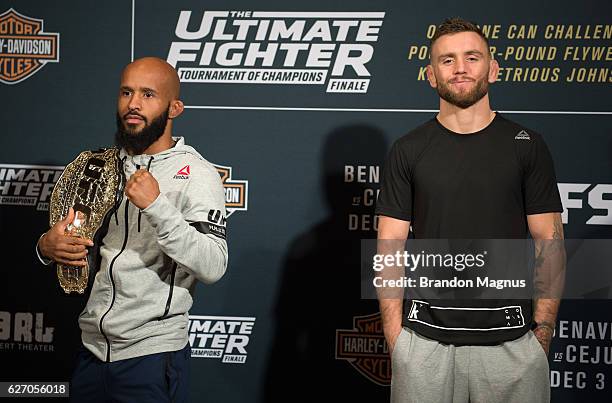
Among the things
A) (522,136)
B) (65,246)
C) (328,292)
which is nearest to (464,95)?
(522,136)

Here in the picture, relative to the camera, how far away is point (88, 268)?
6.40ft

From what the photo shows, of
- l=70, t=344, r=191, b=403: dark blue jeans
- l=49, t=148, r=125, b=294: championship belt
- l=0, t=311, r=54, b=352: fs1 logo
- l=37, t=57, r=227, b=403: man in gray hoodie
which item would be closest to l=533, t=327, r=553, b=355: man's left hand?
l=37, t=57, r=227, b=403: man in gray hoodie

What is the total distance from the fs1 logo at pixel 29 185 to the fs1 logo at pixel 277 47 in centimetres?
73

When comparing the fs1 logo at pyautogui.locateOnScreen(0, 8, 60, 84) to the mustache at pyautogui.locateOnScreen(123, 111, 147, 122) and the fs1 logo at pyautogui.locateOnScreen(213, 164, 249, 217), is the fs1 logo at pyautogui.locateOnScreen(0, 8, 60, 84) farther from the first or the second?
the mustache at pyautogui.locateOnScreen(123, 111, 147, 122)

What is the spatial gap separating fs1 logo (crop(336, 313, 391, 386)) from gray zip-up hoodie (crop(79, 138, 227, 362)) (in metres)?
1.11

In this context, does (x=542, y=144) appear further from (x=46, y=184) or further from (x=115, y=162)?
(x=46, y=184)

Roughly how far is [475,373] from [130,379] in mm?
906

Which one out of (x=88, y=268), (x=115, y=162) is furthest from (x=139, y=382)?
(x=115, y=162)

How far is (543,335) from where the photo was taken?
1.96 metres

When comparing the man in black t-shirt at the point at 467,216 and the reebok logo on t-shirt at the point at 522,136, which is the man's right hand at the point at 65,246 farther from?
the reebok logo on t-shirt at the point at 522,136

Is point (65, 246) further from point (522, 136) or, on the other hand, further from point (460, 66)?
point (522, 136)

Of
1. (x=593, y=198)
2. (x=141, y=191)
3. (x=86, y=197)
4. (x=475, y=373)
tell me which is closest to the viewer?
(x=141, y=191)

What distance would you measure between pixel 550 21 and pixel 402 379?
5.48ft

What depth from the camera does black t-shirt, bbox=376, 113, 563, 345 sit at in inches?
74.8
